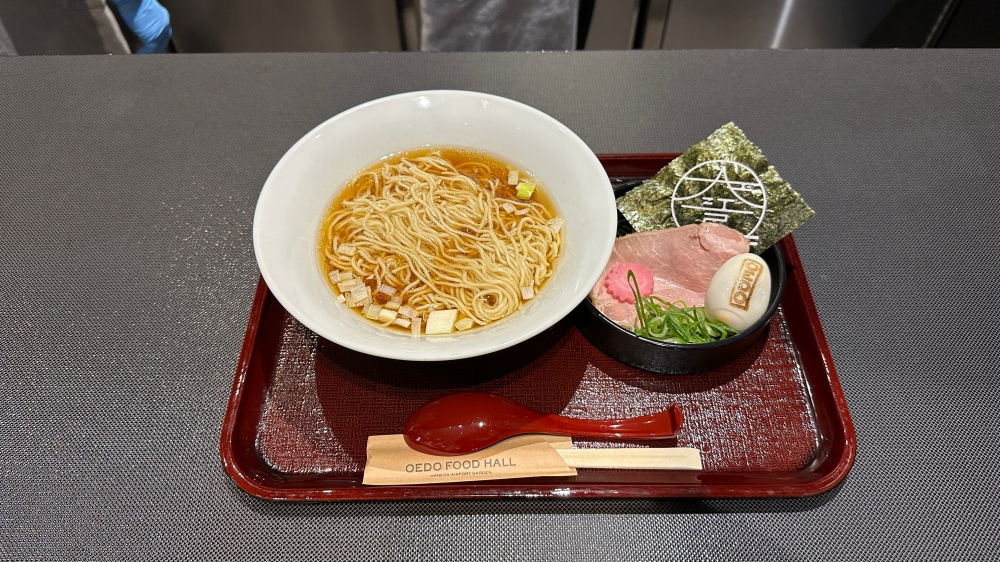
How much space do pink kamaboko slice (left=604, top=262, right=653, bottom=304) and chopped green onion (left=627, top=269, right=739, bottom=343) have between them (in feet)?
0.07

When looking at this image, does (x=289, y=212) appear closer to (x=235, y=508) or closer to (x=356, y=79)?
(x=235, y=508)

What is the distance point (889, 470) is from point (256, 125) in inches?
88.3

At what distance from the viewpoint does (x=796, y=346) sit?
54.2 inches

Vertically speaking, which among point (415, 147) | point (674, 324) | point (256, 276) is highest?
point (415, 147)

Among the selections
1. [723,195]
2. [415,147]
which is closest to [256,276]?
[415,147]

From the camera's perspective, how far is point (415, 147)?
5.35ft

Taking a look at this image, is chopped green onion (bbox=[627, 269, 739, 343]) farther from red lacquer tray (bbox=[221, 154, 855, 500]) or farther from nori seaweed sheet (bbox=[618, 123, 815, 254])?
nori seaweed sheet (bbox=[618, 123, 815, 254])

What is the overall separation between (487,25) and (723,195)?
176 cm

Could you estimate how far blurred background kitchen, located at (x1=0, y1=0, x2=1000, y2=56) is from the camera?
276 cm

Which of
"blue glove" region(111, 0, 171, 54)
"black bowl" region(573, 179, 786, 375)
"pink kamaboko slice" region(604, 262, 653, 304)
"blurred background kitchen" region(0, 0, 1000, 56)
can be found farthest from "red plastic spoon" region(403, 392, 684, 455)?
"blue glove" region(111, 0, 171, 54)

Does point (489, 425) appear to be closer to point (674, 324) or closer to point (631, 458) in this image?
point (631, 458)

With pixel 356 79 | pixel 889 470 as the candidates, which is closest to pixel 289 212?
pixel 356 79

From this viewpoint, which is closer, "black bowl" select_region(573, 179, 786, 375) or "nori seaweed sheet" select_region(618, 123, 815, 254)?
"black bowl" select_region(573, 179, 786, 375)

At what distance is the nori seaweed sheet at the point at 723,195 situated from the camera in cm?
142
